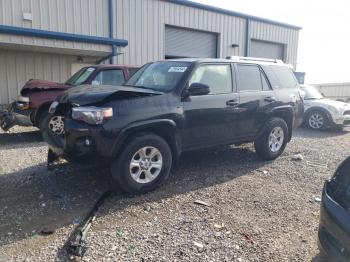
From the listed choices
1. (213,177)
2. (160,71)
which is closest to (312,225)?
(213,177)

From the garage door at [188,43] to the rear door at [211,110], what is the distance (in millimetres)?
10679

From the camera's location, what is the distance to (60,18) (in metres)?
12.3

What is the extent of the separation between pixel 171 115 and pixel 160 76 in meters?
0.90

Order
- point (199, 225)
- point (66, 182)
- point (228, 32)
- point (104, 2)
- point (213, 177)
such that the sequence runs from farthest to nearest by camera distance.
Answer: point (228, 32) → point (104, 2) → point (213, 177) → point (66, 182) → point (199, 225)

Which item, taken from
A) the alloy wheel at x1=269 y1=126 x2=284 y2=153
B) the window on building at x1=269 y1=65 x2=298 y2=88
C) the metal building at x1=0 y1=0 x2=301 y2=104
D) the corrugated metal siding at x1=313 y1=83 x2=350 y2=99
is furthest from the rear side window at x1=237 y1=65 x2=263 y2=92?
the corrugated metal siding at x1=313 y1=83 x2=350 y2=99

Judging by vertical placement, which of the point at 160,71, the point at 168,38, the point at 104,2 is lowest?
the point at 160,71

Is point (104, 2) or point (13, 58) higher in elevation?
point (104, 2)

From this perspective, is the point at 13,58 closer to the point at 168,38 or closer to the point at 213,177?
the point at 168,38

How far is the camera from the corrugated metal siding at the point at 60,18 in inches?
415

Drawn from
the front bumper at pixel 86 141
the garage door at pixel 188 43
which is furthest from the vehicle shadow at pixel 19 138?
the garage door at pixel 188 43

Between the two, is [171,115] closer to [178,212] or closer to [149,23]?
[178,212]

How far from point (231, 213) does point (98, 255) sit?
1.65 m

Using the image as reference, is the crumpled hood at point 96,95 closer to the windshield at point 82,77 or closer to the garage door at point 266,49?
the windshield at point 82,77

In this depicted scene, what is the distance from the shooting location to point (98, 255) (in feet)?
9.74
